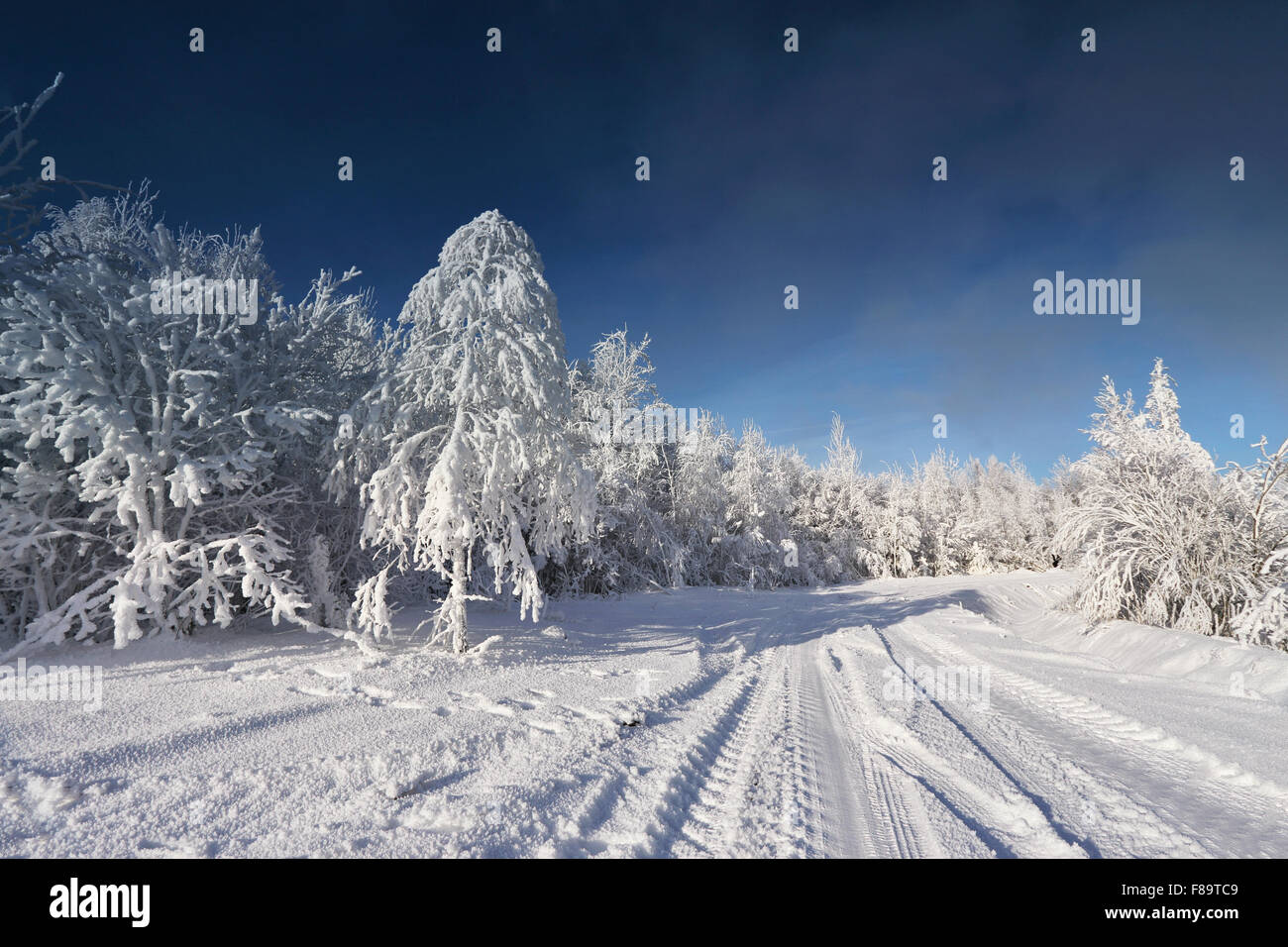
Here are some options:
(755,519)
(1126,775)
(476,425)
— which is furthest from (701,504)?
(1126,775)

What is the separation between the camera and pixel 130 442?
564 centimetres

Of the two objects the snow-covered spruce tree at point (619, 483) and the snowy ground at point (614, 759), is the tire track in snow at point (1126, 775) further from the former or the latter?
the snow-covered spruce tree at point (619, 483)

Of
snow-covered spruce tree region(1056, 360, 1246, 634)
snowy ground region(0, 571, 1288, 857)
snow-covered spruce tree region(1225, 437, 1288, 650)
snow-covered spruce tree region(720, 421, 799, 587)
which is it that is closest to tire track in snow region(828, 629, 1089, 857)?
snowy ground region(0, 571, 1288, 857)

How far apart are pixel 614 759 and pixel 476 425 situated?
4571 millimetres

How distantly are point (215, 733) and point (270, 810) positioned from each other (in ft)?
5.03

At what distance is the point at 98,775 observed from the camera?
10.1 feet

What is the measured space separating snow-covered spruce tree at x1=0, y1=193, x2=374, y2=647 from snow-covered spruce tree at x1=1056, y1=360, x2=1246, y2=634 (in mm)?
15908

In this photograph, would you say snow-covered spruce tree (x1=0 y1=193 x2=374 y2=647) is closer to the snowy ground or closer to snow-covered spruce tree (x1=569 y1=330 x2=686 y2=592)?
the snowy ground

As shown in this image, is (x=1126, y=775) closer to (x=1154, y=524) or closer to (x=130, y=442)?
(x=130, y=442)

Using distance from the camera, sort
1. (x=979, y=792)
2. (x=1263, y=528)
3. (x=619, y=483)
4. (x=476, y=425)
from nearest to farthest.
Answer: (x=979, y=792)
(x=476, y=425)
(x=1263, y=528)
(x=619, y=483)

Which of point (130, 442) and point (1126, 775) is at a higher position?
point (130, 442)

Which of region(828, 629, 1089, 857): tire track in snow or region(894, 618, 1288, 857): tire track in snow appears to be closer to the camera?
region(828, 629, 1089, 857): tire track in snow

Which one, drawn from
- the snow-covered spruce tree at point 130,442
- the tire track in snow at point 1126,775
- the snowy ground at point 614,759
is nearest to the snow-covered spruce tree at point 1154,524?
the snowy ground at point 614,759

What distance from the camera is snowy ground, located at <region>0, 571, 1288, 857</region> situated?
8.79 ft
